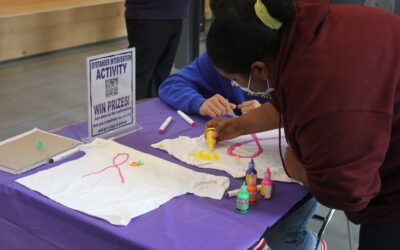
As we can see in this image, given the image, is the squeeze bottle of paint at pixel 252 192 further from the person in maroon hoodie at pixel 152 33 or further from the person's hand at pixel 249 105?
the person in maroon hoodie at pixel 152 33

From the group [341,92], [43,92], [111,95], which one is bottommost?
[43,92]

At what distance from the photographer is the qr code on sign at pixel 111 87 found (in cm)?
152

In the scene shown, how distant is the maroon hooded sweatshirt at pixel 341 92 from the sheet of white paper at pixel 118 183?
0.33 metres

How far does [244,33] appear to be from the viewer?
953 millimetres

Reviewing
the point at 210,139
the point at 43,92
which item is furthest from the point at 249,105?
the point at 43,92

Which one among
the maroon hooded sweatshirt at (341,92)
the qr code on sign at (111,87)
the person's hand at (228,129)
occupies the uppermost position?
the maroon hooded sweatshirt at (341,92)

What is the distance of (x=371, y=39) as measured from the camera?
938 mm

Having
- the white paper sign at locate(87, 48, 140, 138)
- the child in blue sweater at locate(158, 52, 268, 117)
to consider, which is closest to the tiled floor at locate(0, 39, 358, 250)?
the child in blue sweater at locate(158, 52, 268, 117)

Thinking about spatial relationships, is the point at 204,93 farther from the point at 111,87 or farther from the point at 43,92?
the point at 43,92

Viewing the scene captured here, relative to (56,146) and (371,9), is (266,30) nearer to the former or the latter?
(371,9)

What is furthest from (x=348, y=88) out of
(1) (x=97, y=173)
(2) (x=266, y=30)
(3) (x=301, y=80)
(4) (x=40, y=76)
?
(4) (x=40, y=76)

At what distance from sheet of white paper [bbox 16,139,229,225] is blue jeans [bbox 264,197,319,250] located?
354mm

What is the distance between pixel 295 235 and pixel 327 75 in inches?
31.4

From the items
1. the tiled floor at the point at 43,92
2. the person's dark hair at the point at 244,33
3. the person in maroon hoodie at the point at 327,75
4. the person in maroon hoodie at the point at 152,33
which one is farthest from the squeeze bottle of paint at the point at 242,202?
the person in maroon hoodie at the point at 152,33
